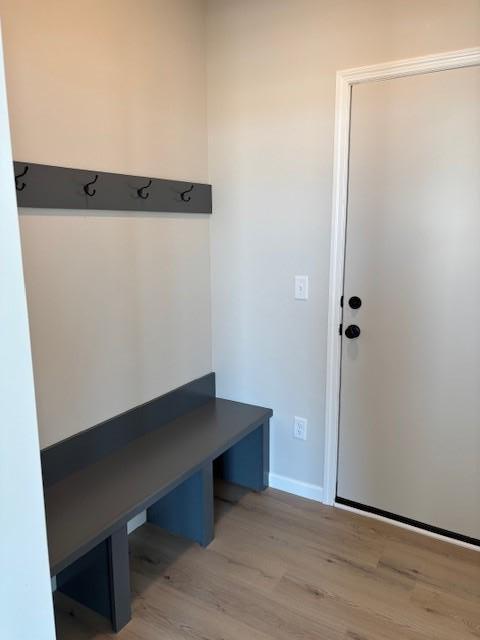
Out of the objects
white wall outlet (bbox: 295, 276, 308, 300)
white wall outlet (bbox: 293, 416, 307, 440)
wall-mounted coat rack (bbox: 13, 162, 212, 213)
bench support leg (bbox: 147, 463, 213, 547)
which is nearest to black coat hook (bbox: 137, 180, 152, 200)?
wall-mounted coat rack (bbox: 13, 162, 212, 213)

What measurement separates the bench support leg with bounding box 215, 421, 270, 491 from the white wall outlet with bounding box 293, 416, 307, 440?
15cm

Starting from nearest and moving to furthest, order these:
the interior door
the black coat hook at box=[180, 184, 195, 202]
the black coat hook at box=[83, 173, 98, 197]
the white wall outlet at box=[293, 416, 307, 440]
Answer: the black coat hook at box=[83, 173, 98, 197]
the interior door
the black coat hook at box=[180, 184, 195, 202]
the white wall outlet at box=[293, 416, 307, 440]

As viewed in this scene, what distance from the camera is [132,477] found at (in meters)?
2.01

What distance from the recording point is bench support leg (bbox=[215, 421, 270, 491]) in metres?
2.65

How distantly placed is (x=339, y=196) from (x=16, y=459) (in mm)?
1833

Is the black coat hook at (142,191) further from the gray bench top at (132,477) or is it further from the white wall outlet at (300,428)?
the white wall outlet at (300,428)

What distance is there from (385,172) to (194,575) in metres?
1.92

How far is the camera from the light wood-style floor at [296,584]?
1.83 meters

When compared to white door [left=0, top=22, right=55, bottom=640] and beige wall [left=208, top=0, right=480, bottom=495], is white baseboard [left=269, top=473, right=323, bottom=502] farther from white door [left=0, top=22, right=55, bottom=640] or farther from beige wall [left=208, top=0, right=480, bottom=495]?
white door [left=0, top=22, right=55, bottom=640]

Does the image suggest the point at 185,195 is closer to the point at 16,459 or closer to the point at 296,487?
the point at 296,487

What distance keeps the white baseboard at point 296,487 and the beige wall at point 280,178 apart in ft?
0.06

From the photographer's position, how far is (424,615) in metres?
1.88

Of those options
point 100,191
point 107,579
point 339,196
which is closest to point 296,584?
point 107,579

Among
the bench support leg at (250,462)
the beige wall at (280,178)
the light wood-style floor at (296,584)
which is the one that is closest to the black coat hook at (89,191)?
the beige wall at (280,178)
